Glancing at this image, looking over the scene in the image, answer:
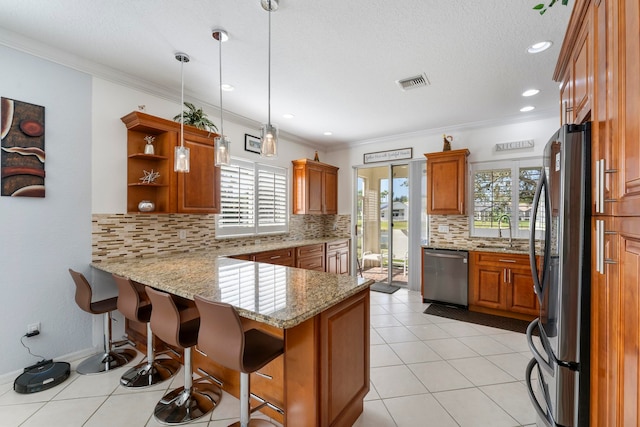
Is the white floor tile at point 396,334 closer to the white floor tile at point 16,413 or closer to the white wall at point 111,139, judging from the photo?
the white floor tile at point 16,413

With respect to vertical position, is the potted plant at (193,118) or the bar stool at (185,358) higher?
the potted plant at (193,118)

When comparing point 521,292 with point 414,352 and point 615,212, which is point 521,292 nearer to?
point 414,352

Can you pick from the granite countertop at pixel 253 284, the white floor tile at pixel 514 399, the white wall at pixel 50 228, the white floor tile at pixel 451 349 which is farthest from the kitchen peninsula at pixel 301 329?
the white floor tile at pixel 451 349

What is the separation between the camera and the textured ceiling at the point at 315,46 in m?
1.98

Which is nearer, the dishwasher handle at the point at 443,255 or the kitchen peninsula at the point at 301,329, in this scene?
the kitchen peninsula at the point at 301,329

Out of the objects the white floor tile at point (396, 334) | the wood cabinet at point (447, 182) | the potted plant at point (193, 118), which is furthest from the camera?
the wood cabinet at point (447, 182)

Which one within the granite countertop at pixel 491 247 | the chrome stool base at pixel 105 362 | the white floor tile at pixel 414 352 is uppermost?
the granite countertop at pixel 491 247

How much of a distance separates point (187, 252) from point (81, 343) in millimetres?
1270

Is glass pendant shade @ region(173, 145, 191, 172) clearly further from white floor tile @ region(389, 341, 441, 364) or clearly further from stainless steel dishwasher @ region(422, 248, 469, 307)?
stainless steel dishwasher @ region(422, 248, 469, 307)

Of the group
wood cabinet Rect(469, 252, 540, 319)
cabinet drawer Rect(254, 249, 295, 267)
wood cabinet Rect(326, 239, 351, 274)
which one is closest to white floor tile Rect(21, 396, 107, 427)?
cabinet drawer Rect(254, 249, 295, 267)

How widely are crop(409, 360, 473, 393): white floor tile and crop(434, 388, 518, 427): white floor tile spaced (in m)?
0.07

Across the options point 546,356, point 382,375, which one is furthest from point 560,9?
point 382,375

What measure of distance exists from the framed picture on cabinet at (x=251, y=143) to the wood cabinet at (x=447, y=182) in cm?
276

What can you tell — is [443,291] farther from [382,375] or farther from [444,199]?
[382,375]
